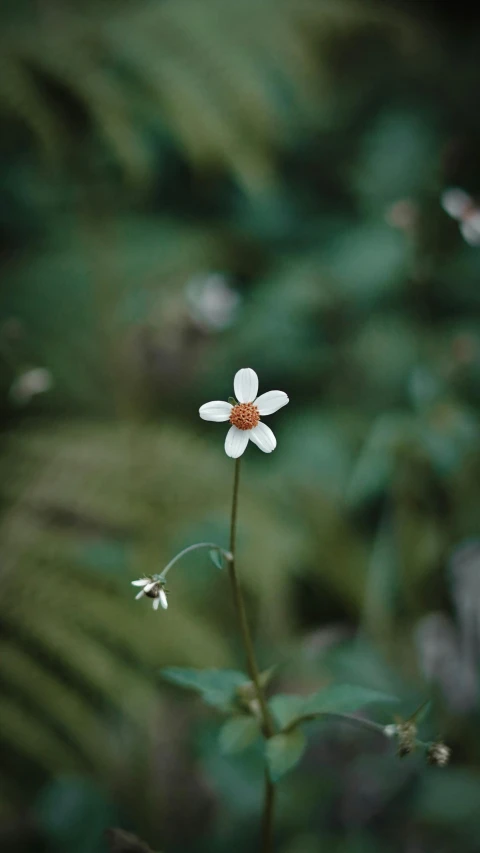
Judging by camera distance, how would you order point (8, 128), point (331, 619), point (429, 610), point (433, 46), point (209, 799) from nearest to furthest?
point (209, 799)
point (429, 610)
point (331, 619)
point (8, 128)
point (433, 46)

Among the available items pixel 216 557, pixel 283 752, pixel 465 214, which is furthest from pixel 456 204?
pixel 283 752

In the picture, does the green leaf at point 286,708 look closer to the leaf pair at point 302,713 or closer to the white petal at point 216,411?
the leaf pair at point 302,713

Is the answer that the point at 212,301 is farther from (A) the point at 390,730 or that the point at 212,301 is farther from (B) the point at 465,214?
(A) the point at 390,730

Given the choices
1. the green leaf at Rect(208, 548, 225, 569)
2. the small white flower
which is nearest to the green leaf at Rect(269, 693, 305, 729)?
the small white flower

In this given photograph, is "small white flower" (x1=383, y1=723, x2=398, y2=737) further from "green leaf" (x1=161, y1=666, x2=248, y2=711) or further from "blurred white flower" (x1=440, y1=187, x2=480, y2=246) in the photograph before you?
"blurred white flower" (x1=440, y1=187, x2=480, y2=246)

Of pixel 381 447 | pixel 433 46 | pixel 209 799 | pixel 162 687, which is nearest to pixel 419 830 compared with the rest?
pixel 209 799

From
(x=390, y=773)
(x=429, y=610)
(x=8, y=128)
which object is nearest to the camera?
(x=390, y=773)

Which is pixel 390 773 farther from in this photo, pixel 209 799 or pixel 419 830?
pixel 209 799
